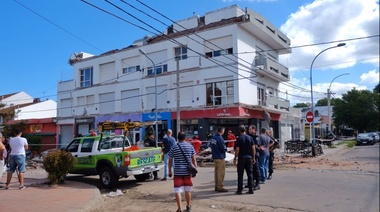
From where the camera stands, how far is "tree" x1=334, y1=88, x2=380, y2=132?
37.0m

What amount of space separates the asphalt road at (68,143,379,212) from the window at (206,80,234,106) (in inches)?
620

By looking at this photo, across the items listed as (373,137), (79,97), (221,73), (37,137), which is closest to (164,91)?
(221,73)

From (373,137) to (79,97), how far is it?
3344cm

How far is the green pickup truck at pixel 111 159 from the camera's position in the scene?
9992mm

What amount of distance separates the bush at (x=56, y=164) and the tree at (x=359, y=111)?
31994 millimetres

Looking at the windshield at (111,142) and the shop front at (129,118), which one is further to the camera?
the shop front at (129,118)

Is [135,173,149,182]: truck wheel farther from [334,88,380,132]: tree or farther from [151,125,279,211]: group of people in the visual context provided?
[334,88,380,132]: tree

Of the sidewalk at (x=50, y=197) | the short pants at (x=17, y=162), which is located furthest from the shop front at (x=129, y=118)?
the short pants at (x=17, y=162)

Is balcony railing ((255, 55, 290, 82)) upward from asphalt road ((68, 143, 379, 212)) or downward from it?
upward

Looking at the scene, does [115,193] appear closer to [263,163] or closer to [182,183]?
[182,183]

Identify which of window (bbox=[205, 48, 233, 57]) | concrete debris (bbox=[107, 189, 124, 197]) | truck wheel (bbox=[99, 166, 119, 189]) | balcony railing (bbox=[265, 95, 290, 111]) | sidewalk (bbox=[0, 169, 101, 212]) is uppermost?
window (bbox=[205, 48, 233, 57])

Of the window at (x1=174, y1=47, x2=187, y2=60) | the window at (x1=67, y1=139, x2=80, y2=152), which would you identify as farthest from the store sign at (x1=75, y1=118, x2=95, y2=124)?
the window at (x1=67, y1=139, x2=80, y2=152)

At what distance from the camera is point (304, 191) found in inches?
346

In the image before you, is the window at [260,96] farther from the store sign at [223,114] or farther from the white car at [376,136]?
the white car at [376,136]
